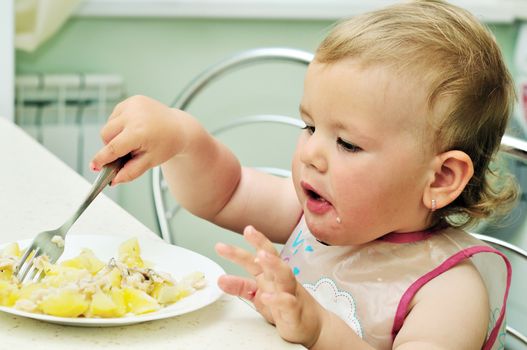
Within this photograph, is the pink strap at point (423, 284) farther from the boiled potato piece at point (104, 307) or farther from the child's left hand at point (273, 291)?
the boiled potato piece at point (104, 307)

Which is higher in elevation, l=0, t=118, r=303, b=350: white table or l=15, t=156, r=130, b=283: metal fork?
l=15, t=156, r=130, b=283: metal fork

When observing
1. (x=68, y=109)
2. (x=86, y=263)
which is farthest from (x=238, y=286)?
(x=68, y=109)

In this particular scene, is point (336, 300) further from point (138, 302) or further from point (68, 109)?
point (68, 109)

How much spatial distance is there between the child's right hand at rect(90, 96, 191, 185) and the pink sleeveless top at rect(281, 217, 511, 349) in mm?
233

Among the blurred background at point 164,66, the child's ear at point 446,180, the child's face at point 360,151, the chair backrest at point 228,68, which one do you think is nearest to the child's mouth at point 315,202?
the child's face at point 360,151

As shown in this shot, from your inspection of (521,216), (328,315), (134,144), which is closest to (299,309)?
(328,315)

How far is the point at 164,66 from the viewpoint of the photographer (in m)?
2.16

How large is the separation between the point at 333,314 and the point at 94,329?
228mm

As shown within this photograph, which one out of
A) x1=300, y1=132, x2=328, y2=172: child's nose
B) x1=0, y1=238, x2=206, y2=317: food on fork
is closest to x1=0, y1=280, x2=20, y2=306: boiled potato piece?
x1=0, y1=238, x2=206, y2=317: food on fork

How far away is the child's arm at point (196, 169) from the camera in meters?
0.94

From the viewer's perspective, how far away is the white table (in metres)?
0.68

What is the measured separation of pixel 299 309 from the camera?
2.40 ft

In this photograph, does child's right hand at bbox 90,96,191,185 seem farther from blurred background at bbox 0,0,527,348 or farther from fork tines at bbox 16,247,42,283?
blurred background at bbox 0,0,527,348

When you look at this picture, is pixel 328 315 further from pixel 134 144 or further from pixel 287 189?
pixel 287 189
